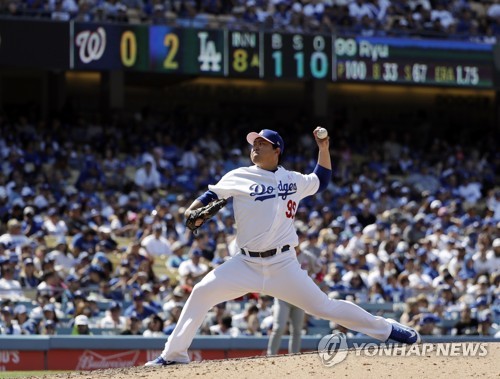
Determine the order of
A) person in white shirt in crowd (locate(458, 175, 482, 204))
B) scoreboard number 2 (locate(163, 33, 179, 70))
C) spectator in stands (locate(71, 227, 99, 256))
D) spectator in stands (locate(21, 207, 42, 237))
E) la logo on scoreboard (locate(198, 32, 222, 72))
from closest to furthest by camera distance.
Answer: spectator in stands (locate(71, 227, 99, 256)), spectator in stands (locate(21, 207, 42, 237)), scoreboard number 2 (locate(163, 33, 179, 70)), la logo on scoreboard (locate(198, 32, 222, 72)), person in white shirt in crowd (locate(458, 175, 482, 204))

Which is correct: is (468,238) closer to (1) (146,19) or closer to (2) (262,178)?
(1) (146,19)

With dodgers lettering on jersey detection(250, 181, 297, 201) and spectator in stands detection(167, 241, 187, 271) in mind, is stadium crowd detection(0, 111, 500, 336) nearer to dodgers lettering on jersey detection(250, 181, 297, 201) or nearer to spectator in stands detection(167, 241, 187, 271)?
spectator in stands detection(167, 241, 187, 271)

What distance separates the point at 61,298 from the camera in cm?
1298

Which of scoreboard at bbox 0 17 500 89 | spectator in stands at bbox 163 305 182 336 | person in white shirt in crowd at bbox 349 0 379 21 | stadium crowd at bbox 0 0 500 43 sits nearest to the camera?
spectator in stands at bbox 163 305 182 336

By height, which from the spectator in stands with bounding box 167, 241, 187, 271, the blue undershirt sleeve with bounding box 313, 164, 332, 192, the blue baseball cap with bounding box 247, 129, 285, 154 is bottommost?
the spectator in stands with bounding box 167, 241, 187, 271

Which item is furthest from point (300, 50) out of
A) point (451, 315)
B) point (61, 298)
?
point (61, 298)

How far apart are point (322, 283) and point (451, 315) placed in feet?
6.02

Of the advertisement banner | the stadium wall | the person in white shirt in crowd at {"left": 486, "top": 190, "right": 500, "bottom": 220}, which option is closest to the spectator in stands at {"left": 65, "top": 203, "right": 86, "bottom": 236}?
the stadium wall

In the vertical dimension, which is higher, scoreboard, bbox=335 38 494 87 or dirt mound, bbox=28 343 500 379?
scoreboard, bbox=335 38 494 87

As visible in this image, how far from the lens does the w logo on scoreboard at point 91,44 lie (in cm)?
1969

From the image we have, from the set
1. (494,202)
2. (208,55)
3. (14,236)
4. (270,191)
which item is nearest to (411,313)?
(14,236)

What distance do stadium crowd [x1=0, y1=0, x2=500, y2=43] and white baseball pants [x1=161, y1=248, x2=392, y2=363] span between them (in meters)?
13.2

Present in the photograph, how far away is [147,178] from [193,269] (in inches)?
190

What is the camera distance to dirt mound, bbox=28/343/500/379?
6.95m
